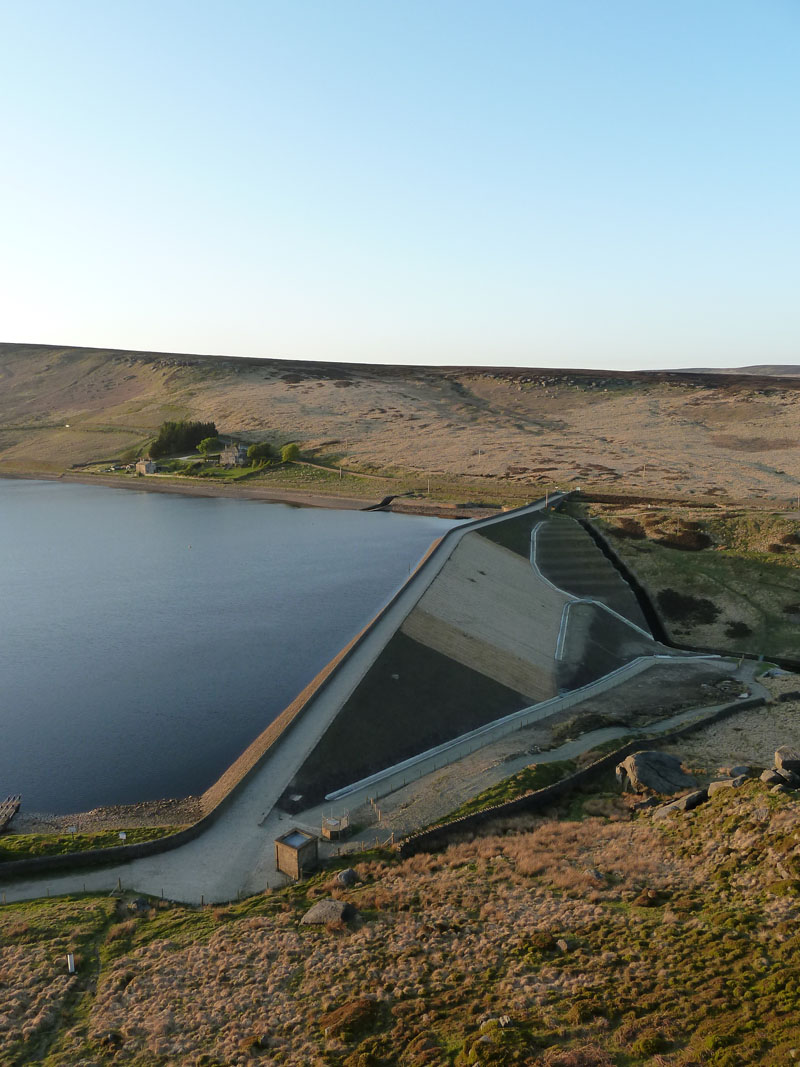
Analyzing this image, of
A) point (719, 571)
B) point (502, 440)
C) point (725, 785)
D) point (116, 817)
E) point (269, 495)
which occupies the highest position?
point (502, 440)

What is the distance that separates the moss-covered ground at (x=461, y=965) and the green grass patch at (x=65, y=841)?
3343 mm

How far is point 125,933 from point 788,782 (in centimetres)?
2415

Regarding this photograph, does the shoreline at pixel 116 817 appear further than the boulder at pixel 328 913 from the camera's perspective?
Yes

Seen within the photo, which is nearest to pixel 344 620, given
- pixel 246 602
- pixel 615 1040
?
pixel 246 602

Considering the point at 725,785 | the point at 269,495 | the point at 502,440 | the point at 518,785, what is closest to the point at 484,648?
the point at 518,785

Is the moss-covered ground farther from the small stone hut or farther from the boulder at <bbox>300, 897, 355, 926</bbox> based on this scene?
the small stone hut

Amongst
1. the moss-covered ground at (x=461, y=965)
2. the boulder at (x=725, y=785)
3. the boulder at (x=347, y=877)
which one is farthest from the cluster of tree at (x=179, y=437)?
the boulder at (x=725, y=785)

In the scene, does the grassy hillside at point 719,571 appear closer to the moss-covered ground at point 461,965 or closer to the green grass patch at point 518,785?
the green grass patch at point 518,785

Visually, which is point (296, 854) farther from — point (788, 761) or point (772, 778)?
point (788, 761)

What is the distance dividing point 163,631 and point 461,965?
40.8 metres

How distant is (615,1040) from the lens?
54.0 ft

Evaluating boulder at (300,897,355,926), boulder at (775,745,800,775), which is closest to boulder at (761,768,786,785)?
boulder at (775,745,800,775)

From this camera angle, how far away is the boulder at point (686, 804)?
96.2 ft

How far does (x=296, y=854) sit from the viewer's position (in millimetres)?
25984
